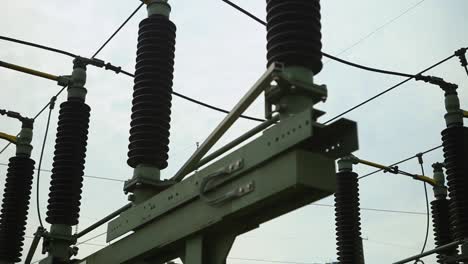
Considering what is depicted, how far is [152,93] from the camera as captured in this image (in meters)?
6.68

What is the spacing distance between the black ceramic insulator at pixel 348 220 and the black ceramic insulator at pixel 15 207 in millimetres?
4716

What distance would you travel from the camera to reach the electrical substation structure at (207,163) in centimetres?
444

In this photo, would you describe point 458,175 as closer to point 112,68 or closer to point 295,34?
point 112,68

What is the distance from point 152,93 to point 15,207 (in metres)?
4.82

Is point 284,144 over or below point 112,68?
below

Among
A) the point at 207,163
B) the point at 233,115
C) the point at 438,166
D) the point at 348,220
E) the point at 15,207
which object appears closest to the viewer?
the point at 233,115

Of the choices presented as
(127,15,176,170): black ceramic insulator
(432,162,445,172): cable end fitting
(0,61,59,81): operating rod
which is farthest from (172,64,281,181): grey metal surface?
(432,162,445,172): cable end fitting

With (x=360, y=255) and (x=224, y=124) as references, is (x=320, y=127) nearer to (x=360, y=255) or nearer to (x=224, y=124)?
(x=224, y=124)

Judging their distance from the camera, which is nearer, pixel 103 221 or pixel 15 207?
pixel 103 221

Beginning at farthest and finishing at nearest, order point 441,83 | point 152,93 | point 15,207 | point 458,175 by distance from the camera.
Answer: point 15,207 → point 441,83 → point 458,175 → point 152,93

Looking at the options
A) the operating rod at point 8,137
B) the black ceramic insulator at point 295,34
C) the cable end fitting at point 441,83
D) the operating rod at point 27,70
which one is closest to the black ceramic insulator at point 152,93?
the black ceramic insulator at point 295,34

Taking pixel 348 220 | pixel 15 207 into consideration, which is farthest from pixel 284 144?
pixel 348 220

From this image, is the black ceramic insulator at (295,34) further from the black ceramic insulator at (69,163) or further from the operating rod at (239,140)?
the black ceramic insulator at (69,163)

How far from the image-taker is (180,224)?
17.5ft
